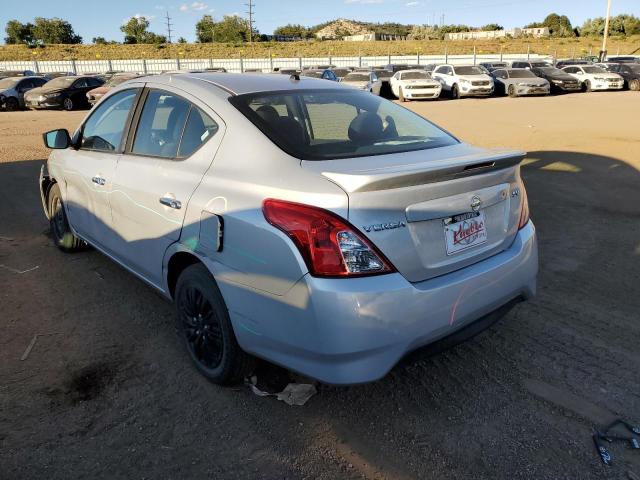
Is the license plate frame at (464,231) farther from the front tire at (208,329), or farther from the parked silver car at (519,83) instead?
the parked silver car at (519,83)

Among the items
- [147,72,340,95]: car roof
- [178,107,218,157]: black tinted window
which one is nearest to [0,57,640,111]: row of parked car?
[147,72,340,95]: car roof

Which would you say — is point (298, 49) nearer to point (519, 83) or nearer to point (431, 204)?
point (519, 83)

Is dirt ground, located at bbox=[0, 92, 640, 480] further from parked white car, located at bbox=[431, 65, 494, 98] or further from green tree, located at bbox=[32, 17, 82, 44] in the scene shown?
green tree, located at bbox=[32, 17, 82, 44]

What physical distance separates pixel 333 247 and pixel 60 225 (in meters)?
3.89

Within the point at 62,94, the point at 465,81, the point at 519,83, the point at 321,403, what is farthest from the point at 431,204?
the point at 519,83

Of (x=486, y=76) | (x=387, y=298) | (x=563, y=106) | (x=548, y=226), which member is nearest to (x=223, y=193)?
(x=387, y=298)

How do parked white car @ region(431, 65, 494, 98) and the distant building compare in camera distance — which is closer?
parked white car @ region(431, 65, 494, 98)

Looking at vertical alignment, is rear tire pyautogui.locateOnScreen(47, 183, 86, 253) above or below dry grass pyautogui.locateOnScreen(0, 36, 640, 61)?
below

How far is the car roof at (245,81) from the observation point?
125 inches

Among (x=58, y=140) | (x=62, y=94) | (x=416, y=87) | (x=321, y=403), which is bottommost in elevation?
(x=321, y=403)

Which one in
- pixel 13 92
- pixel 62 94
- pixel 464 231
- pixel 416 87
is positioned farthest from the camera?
pixel 416 87

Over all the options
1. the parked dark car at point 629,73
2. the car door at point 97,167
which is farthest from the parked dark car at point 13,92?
the parked dark car at point 629,73

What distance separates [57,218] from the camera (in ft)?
16.9

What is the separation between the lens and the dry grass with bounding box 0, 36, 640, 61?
2603 inches
